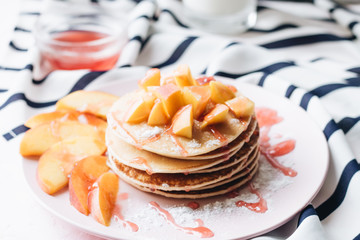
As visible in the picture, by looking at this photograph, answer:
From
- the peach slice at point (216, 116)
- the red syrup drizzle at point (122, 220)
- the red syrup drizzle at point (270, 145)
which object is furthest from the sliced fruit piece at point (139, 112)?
the red syrup drizzle at point (270, 145)

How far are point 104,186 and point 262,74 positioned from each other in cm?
126

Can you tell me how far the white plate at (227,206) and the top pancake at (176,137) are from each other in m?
0.23

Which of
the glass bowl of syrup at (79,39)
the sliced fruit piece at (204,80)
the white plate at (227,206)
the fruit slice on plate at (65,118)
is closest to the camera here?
the white plate at (227,206)

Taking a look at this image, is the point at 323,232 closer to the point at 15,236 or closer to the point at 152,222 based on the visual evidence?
the point at 152,222

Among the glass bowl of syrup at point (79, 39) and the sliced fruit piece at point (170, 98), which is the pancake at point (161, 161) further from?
the glass bowl of syrup at point (79, 39)

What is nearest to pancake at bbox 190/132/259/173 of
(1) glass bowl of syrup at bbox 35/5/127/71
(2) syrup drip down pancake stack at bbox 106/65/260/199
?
(2) syrup drip down pancake stack at bbox 106/65/260/199

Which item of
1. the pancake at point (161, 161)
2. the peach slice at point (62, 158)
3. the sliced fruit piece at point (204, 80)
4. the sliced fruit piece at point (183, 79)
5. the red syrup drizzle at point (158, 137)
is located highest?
the sliced fruit piece at point (183, 79)

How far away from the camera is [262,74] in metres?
2.72

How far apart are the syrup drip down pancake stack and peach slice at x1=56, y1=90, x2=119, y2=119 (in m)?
0.37

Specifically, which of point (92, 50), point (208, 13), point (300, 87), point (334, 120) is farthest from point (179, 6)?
point (334, 120)

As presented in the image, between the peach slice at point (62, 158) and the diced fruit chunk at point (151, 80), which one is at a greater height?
the diced fruit chunk at point (151, 80)

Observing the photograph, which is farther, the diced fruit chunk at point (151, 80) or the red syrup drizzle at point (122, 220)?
the diced fruit chunk at point (151, 80)

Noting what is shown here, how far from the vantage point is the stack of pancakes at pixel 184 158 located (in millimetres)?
1810

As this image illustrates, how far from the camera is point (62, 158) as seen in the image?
2033 mm
